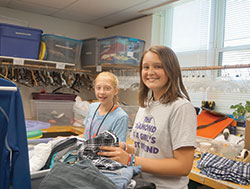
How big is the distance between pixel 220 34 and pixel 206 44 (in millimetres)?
191

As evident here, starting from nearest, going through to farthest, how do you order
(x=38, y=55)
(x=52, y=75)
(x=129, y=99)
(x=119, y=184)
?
(x=119, y=184), (x=38, y=55), (x=52, y=75), (x=129, y=99)

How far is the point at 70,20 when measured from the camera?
399 centimetres

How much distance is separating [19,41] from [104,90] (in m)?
1.68

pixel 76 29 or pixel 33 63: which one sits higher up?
pixel 76 29

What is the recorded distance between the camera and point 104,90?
1979mm

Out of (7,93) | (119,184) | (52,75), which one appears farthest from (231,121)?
(52,75)

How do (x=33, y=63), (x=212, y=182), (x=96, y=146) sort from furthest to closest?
(x=33, y=63), (x=212, y=182), (x=96, y=146)

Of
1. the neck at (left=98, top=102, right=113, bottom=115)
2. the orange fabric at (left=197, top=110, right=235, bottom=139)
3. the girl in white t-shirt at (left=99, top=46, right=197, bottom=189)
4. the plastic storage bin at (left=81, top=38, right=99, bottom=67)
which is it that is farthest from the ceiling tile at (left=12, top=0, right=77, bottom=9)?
the girl in white t-shirt at (left=99, top=46, right=197, bottom=189)

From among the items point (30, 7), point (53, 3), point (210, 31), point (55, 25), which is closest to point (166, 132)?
point (210, 31)

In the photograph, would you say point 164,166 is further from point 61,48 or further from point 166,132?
point 61,48

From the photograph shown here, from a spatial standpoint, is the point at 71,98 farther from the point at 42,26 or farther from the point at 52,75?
the point at 42,26

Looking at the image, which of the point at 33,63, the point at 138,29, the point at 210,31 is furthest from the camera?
the point at 138,29

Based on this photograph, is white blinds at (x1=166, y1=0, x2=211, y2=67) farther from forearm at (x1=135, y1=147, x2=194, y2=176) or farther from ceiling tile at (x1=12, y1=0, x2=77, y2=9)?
forearm at (x1=135, y1=147, x2=194, y2=176)

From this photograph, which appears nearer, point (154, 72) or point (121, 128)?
point (154, 72)
